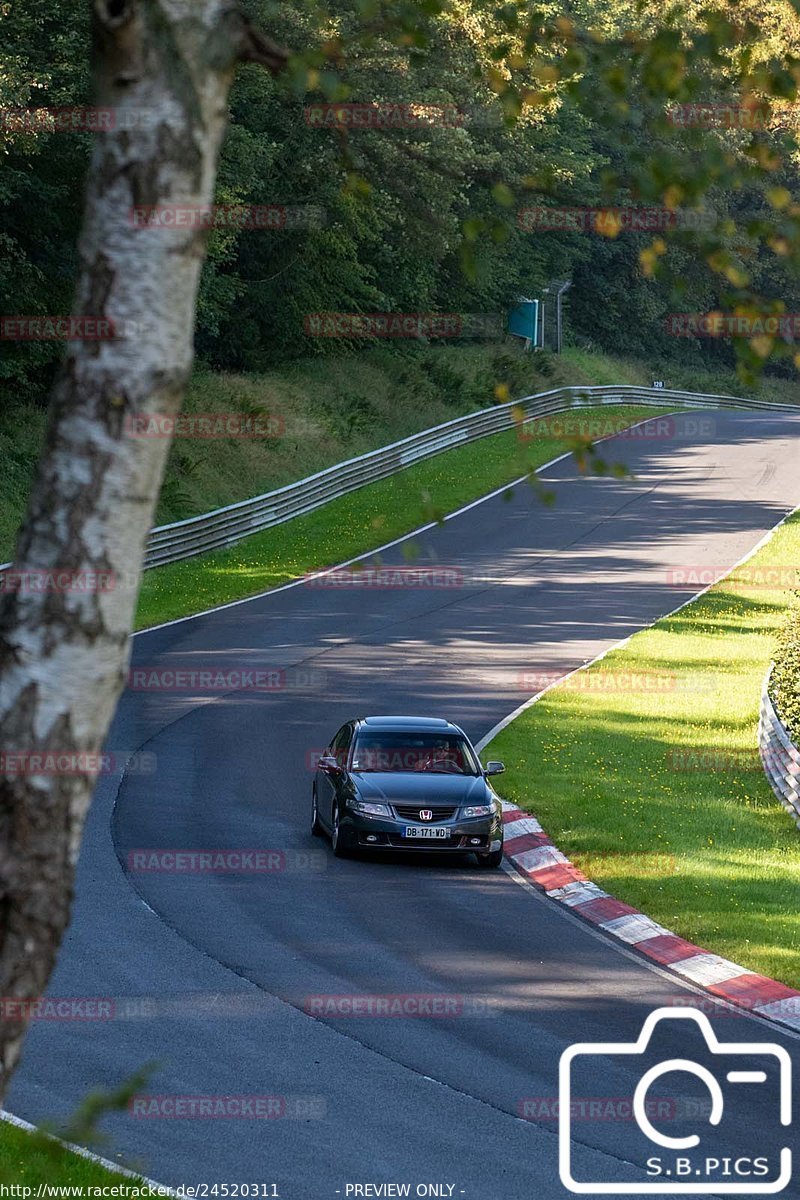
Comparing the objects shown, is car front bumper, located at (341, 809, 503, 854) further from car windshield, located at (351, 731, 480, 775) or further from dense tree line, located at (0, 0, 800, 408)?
dense tree line, located at (0, 0, 800, 408)

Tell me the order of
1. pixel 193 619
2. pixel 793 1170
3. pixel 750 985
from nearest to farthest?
pixel 793 1170, pixel 750 985, pixel 193 619

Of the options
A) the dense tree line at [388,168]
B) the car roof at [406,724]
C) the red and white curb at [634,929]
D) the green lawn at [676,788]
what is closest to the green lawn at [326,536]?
the green lawn at [676,788]

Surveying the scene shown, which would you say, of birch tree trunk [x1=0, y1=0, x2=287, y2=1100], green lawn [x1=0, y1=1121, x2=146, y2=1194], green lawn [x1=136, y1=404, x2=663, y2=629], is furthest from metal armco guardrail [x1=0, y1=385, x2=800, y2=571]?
birch tree trunk [x1=0, y1=0, x2=287, y2=1100]

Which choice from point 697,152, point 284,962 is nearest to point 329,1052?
point 284,962

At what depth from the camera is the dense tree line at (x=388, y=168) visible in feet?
15.4

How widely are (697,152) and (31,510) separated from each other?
7.32 feet

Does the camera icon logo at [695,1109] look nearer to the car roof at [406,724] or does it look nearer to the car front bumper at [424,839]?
the car front bumper at [424,839]

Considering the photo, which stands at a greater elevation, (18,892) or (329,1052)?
(18,892)

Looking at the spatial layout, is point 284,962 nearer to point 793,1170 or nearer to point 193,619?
point 793,1170

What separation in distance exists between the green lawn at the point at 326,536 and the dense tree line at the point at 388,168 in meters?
7.09

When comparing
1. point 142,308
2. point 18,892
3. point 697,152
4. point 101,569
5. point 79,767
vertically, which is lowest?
point 18,892

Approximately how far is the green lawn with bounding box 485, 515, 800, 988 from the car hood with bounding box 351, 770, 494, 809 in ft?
3.89

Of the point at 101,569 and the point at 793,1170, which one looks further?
the point at 793,1170

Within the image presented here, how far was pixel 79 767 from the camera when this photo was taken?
375cm
